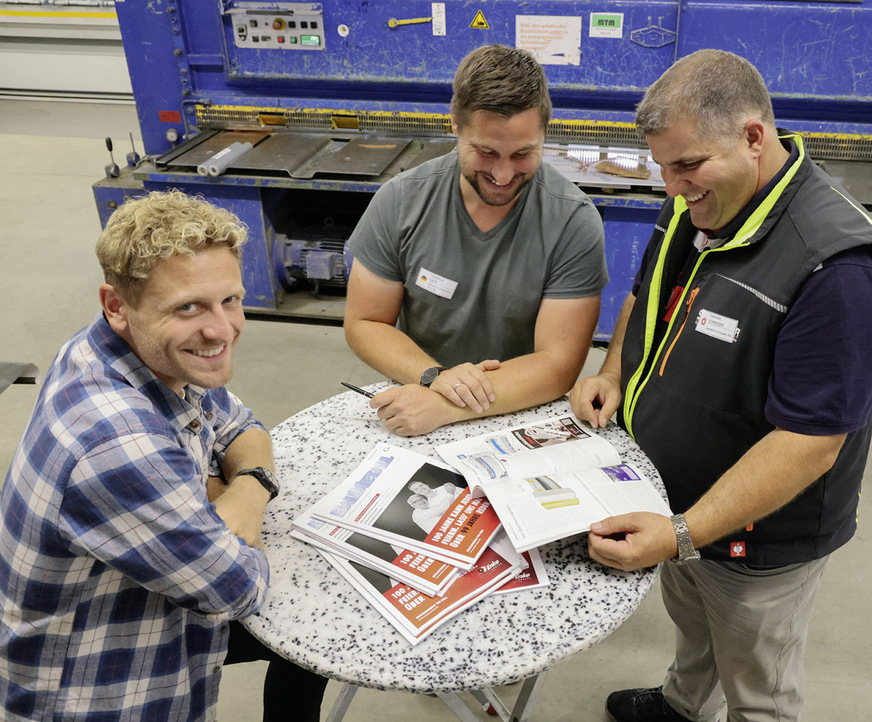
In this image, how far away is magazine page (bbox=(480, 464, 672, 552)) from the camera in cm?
131

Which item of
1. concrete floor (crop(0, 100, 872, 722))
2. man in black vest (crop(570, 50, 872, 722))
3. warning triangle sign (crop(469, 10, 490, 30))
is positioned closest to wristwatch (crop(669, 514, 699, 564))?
man in black vest (crop(570, 50, 872, 722))

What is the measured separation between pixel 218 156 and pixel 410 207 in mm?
2107

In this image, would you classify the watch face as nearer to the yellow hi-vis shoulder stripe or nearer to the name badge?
the yellow hi-vis shoulder stripe

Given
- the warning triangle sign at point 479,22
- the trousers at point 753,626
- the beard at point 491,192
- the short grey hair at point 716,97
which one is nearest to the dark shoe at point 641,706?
the trousers at point 753,626

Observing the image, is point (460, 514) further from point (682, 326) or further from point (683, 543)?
point (682, 326)

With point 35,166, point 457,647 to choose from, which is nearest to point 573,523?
point 457,647

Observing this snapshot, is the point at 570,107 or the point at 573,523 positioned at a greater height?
the point at 570,107

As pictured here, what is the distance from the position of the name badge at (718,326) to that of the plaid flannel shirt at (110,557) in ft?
3.11

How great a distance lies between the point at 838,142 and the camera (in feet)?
11.5

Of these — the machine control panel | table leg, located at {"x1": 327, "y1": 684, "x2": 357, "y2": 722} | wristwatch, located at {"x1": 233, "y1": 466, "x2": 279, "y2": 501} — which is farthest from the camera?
the machine control panel

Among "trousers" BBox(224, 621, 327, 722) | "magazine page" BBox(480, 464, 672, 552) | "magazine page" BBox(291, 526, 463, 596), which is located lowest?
"trousers" BBox(224, 621, 327, 722)

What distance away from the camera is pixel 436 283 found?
1943 millimetres

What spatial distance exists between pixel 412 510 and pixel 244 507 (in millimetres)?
317

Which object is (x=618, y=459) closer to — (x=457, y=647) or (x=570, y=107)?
(x=457, y=647)
